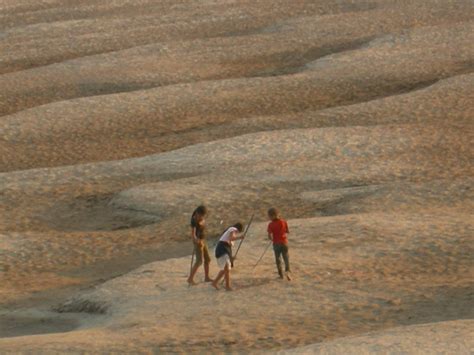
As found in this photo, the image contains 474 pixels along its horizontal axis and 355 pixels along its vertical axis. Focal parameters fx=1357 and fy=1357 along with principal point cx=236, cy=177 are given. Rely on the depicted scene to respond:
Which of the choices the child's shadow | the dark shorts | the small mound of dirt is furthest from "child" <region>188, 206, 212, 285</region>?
the small mound of dirt

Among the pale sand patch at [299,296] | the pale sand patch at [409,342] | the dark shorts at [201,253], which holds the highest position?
the dark shorts at [201,253]

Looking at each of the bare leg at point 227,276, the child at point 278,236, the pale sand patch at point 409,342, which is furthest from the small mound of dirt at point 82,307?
the pale sand patch at point 409,342

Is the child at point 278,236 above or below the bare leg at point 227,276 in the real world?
above

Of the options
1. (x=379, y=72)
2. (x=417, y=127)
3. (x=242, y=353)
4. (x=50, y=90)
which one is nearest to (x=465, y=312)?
(x=242, y=353)

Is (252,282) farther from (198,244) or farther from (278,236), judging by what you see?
(198,244)

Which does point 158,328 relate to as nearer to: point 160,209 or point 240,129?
point 160,209

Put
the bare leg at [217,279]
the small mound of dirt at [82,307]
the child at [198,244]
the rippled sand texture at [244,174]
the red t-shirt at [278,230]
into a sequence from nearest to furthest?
the rippled sand texture at [244,174] → the bare leg at [217,279] → the red t-shirt at [278,230] → the child at [198,244] → the small mound of dirt at [82,307]

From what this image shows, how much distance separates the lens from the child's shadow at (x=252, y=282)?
28.2 m

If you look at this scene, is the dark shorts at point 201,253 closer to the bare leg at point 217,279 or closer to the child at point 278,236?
the bare leg at point 217,279

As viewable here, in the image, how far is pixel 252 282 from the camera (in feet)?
93.7

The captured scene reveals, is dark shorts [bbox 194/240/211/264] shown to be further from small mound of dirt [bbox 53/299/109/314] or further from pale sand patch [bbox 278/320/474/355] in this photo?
pale sand patch [bbox 278/320/474/355]

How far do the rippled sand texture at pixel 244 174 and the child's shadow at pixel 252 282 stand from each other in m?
0.09

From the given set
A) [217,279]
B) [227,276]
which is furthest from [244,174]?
[227,276]

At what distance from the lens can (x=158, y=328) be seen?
84.9 feet
